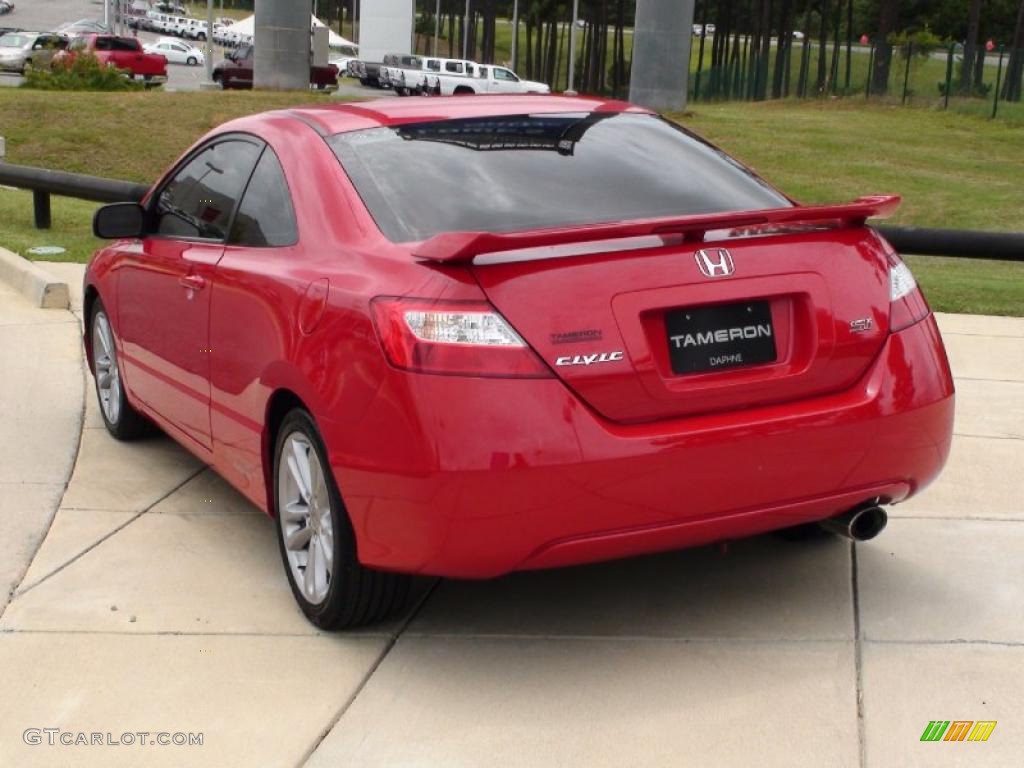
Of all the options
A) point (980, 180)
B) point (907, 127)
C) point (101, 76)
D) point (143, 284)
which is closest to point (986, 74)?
point (907, 127)

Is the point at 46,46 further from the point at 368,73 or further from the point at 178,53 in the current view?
the point at 178,53

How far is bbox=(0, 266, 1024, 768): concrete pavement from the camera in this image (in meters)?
4.03

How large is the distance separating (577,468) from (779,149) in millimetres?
24687

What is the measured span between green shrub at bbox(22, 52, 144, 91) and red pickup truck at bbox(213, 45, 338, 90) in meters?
16.3

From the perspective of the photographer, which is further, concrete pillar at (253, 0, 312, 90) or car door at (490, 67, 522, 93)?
car door at (490, 67, 522, 93)

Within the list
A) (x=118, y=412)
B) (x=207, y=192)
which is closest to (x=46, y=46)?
(x=118, y=412)

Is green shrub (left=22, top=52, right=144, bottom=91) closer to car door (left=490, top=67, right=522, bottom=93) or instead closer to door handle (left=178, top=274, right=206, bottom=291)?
door handle (left=178, top=274, right=206, bottom=291)

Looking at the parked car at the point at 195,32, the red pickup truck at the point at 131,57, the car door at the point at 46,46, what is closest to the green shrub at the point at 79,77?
the car door at the point at 46,46

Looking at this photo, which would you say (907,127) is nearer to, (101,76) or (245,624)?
(101,76)

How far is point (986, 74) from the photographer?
42.0 meters

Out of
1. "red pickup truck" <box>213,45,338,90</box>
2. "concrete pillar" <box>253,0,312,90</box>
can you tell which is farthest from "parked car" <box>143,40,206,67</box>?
"concrete pillar" <box>253,0,312,90</box>

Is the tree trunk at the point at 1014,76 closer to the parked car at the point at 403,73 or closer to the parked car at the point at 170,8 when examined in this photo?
the parked car at the point at 403,73

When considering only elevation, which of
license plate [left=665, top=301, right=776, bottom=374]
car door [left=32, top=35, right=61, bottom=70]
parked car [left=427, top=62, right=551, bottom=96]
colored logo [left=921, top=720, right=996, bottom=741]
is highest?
license plate [left=665, top=301, right=776, bottom=374]

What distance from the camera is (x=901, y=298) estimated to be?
182 inches
